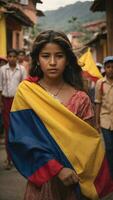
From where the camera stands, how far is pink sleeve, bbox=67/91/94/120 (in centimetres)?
354

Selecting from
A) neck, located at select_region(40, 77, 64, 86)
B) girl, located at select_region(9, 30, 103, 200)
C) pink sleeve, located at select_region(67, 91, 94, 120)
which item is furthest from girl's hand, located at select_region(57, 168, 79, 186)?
neck, located at select_region(40, 77, 64, 86)

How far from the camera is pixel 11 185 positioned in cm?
729

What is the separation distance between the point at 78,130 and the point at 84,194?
14.4 inches

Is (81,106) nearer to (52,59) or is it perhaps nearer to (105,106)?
(52,59)

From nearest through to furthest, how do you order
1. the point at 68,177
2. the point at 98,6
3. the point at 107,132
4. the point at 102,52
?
1. the point at 68,177
2. the point at 107,132
3. the point at 98,6
4. the point at 102,52

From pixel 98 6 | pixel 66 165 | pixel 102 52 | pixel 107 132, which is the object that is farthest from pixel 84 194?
pixel 102 52

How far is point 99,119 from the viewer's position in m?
7.12

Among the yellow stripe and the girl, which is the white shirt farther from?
the yellow stripe

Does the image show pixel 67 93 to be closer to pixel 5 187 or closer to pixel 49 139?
pixel 49 139

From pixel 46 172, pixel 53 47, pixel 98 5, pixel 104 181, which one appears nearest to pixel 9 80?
pixel 53 47

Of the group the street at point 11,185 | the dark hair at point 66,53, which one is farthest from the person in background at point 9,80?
the dark hair at point 66,53

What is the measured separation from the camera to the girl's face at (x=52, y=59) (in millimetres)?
3533

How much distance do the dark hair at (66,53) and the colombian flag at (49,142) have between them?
0.79ft

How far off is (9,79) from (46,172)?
557 cm
